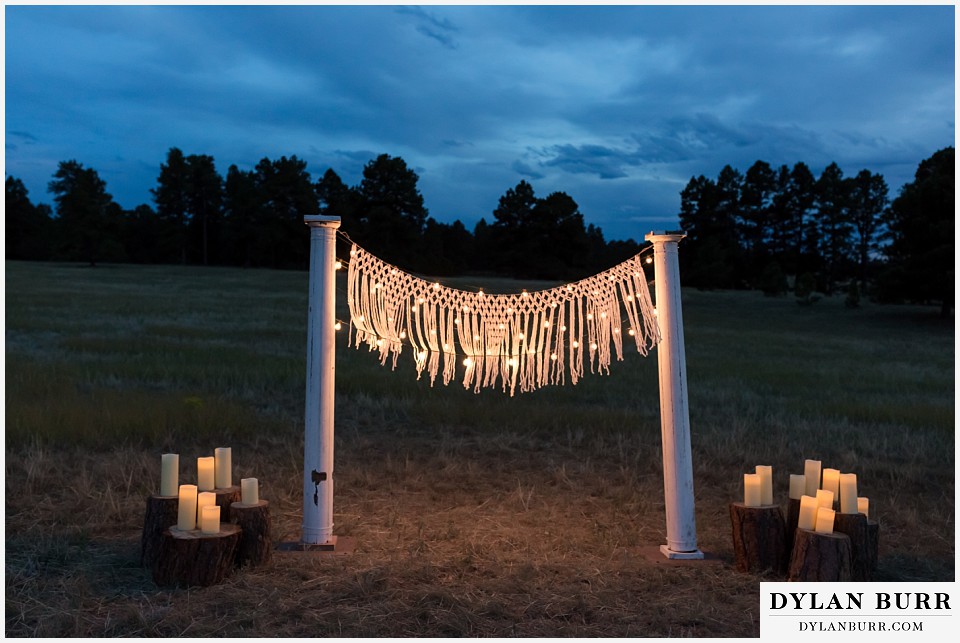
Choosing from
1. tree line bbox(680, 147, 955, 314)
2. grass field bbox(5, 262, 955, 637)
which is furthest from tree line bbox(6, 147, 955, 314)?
grass field bbox(5, 262, 955, 637)

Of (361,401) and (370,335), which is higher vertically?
(370,335)

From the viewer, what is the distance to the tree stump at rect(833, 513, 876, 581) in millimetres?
4910

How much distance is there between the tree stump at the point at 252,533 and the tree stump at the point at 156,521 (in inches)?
15.0

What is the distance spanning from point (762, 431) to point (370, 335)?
588 cm

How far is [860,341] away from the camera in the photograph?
900 inches

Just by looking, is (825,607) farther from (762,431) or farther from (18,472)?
(18,472)

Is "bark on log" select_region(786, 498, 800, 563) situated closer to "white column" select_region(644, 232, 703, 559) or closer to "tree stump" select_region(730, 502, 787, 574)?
"tree stump" select_region(730, 502, 787, 574)

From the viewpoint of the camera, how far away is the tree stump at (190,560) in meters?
4.66

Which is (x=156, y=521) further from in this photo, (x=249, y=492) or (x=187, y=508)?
(x=249, y=492)

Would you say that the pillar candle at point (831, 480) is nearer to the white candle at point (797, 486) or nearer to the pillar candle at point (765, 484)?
the white candle at point (797, 486)

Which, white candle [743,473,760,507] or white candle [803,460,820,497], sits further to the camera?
white candle [803,460,820,497]

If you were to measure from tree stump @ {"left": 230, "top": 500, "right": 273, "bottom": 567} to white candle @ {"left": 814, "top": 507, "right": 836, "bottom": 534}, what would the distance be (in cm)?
357

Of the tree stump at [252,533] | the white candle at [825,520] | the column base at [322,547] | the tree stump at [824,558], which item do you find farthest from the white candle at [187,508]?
the white candle at [825,520]

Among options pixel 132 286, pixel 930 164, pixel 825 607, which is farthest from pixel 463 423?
pixel 132 286
